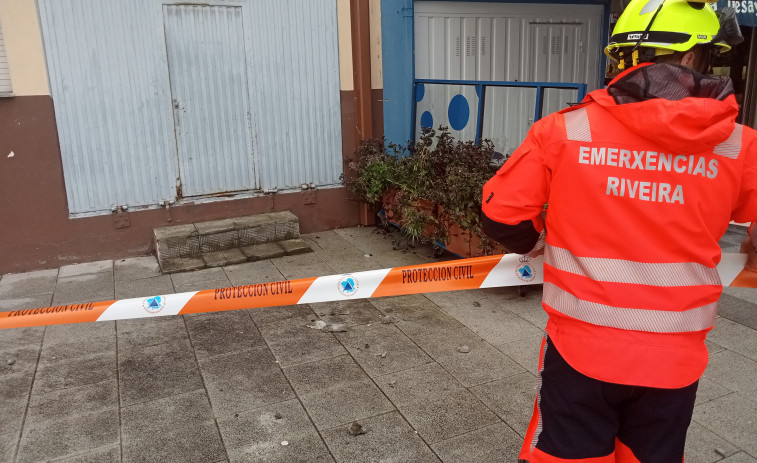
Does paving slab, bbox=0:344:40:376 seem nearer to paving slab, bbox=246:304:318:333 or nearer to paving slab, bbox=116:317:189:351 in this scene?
paving slab, bbox=116:317:189:351

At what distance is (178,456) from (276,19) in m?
5.34

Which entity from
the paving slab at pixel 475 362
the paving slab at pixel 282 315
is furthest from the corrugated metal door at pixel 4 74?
the paving slab at pixel 475 362

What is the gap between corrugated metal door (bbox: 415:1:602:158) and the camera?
7.96 metres

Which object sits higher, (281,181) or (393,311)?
(281,181)

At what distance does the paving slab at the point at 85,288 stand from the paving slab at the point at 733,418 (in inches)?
196

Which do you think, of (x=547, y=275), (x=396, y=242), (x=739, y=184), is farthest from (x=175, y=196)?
(x=739, y=184)

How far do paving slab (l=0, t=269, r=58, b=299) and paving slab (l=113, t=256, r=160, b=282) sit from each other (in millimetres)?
614

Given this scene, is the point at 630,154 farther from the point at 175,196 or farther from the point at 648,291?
the point at 175,196

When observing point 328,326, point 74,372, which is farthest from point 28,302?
point 328,326

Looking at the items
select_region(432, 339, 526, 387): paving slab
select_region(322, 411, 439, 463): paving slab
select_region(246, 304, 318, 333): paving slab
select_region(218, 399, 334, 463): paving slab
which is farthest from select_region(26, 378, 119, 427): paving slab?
select_region(432, 339, 526, 387): paving slab

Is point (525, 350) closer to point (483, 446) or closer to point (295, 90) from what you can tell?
point (483, 446)

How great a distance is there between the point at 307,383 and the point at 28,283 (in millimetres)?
3775

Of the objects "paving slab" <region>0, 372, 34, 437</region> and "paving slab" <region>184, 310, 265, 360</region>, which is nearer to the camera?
"paving slab" <region>0, 372, 34, 437</region>

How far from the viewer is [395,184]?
7.03 m
